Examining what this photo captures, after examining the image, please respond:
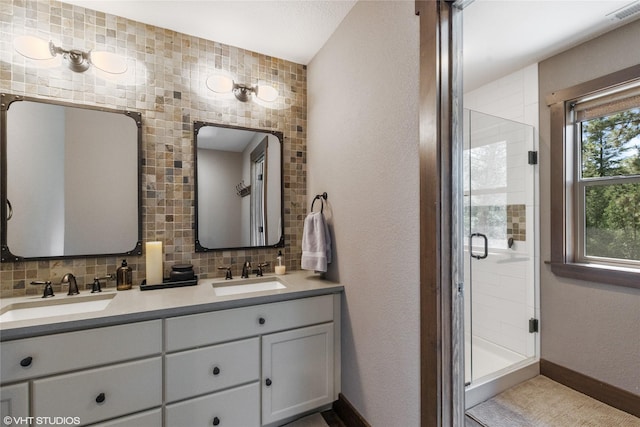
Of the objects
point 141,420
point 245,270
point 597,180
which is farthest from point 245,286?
point 597,180

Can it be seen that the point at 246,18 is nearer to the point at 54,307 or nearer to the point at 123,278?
the point at 123,278

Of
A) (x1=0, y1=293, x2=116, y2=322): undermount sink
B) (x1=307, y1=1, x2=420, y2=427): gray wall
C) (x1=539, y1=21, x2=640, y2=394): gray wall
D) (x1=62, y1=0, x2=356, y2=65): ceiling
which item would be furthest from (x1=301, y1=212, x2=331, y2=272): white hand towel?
(x1=539, y1=21, x2=640, y2=394): gray wall

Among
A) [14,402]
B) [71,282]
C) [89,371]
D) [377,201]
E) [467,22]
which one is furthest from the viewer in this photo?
[71,282]

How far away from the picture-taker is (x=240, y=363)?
1.41 metres

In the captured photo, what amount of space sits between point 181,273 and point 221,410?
0.81 m

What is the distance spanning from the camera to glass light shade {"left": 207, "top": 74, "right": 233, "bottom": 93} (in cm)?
185

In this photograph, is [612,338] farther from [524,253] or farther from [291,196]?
[291,196]

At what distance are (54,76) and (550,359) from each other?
3.60 meters

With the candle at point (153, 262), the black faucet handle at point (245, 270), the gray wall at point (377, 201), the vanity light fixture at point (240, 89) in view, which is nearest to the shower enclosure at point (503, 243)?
the gray wall at point (377, 201)

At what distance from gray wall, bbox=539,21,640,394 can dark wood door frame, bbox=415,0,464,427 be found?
1.17m

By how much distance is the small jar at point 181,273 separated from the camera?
170 cm

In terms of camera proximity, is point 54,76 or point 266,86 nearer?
point 54,76

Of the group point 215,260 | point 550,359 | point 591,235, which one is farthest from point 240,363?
point 591,235

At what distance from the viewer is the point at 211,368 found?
1346 millimetres
